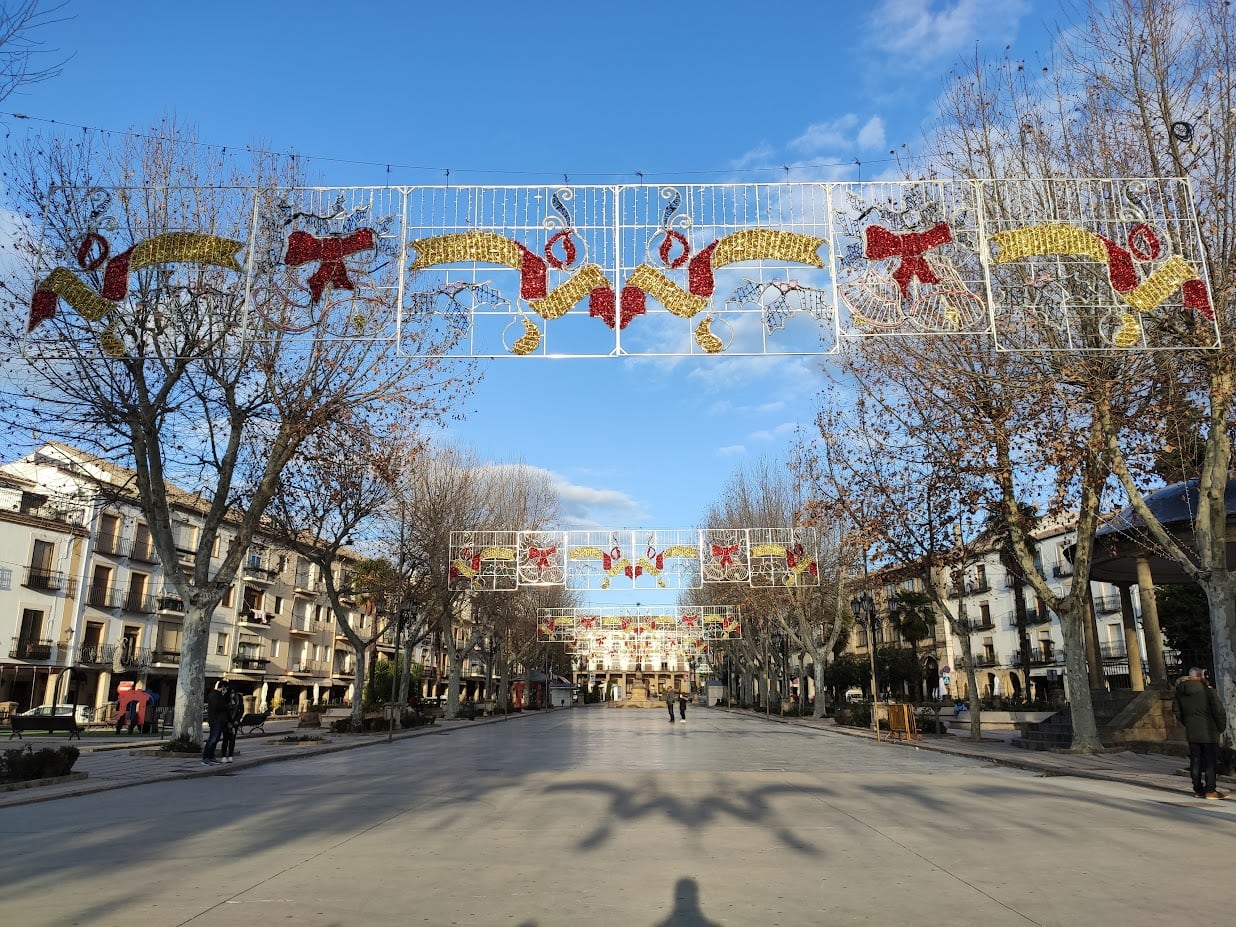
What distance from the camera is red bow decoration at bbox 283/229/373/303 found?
447 inches

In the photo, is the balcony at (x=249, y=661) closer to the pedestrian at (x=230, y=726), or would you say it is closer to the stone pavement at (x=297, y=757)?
the stone pavement at (x=297, y=757)

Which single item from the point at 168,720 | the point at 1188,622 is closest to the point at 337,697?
the point at 168,720

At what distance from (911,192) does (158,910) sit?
1133 centimetres

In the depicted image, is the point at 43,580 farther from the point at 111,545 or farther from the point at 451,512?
the point at 451,512

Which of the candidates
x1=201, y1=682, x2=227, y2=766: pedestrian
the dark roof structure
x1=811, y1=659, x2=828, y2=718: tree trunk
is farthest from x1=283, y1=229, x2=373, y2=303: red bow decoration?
x1=811, y1=659, x2=828, y2=718: tree trunk

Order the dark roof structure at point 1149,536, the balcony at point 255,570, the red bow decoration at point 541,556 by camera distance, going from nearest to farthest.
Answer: the dark roof structure at point 1149,536 < the red bow decoration at point 541,556 < the balcony at point 255,570

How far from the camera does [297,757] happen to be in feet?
64.6

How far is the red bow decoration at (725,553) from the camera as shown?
102 ft

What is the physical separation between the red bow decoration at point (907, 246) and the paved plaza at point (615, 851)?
661 cm

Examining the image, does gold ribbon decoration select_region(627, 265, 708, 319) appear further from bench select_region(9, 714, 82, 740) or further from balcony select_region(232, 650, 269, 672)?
balcony select_region(232, 650, 269, 672)

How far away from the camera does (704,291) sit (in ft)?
35.7

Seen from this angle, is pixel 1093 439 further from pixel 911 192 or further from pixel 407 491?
pixel 407 491

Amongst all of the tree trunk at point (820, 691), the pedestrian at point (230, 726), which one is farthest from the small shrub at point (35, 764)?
the tree trunk at point (820, 691)

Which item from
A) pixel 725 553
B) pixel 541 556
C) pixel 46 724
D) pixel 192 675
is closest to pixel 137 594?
pixel 46 724
